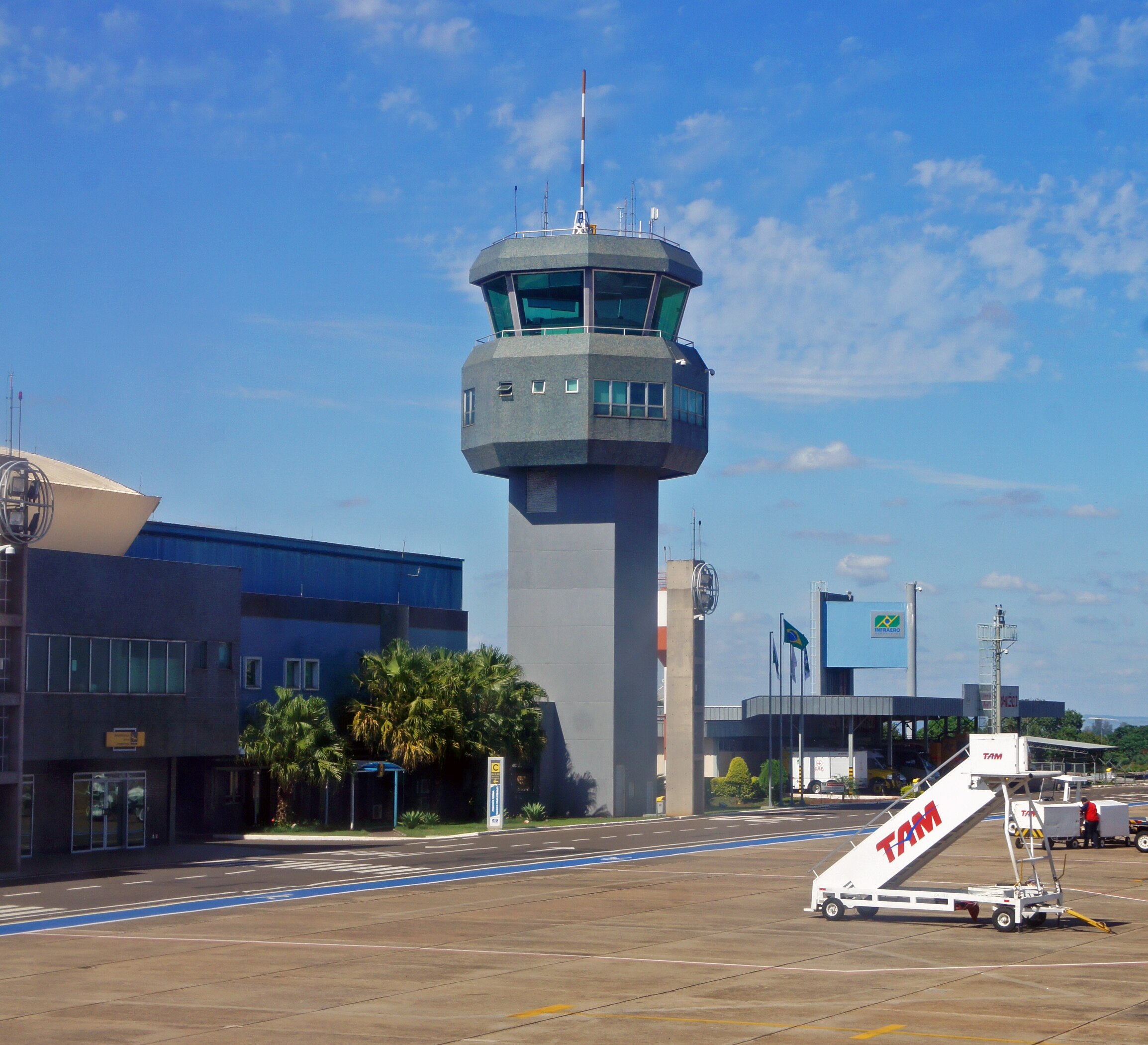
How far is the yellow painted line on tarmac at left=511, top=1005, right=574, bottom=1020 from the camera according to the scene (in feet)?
66.0

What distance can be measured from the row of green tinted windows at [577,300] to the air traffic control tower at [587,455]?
0.07 m

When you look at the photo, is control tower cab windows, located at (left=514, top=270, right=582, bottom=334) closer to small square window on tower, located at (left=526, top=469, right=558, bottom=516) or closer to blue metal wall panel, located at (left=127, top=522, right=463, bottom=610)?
small square window on tower, located at (left=526, top=469, right=558, bottom=516)

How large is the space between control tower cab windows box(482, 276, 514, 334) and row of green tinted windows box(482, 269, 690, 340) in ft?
0.11

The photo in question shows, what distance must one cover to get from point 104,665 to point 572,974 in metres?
29.9

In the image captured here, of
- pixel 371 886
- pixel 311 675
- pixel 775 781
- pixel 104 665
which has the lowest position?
pixel 775 781

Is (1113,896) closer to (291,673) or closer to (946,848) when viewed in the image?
(946,848)

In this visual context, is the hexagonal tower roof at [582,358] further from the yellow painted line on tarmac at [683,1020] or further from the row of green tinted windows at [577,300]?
the yellow painted line on tarmac at [683,1020]

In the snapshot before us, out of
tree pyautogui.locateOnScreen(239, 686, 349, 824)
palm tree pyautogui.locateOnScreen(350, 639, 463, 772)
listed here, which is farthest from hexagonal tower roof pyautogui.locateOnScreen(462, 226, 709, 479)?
tree pyautogui.locateOnScreen(239, 686, 349, 824)

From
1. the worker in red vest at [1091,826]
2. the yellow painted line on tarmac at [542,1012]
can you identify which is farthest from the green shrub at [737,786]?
the yellow painted line on tarmac at [542,1012]

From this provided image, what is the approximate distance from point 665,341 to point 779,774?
2918cm

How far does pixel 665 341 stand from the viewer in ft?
237

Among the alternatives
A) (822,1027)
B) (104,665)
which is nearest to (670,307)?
(104,665)

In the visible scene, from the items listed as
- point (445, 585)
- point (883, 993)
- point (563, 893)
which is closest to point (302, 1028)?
point (883, 993)

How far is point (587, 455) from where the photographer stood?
231 ft
